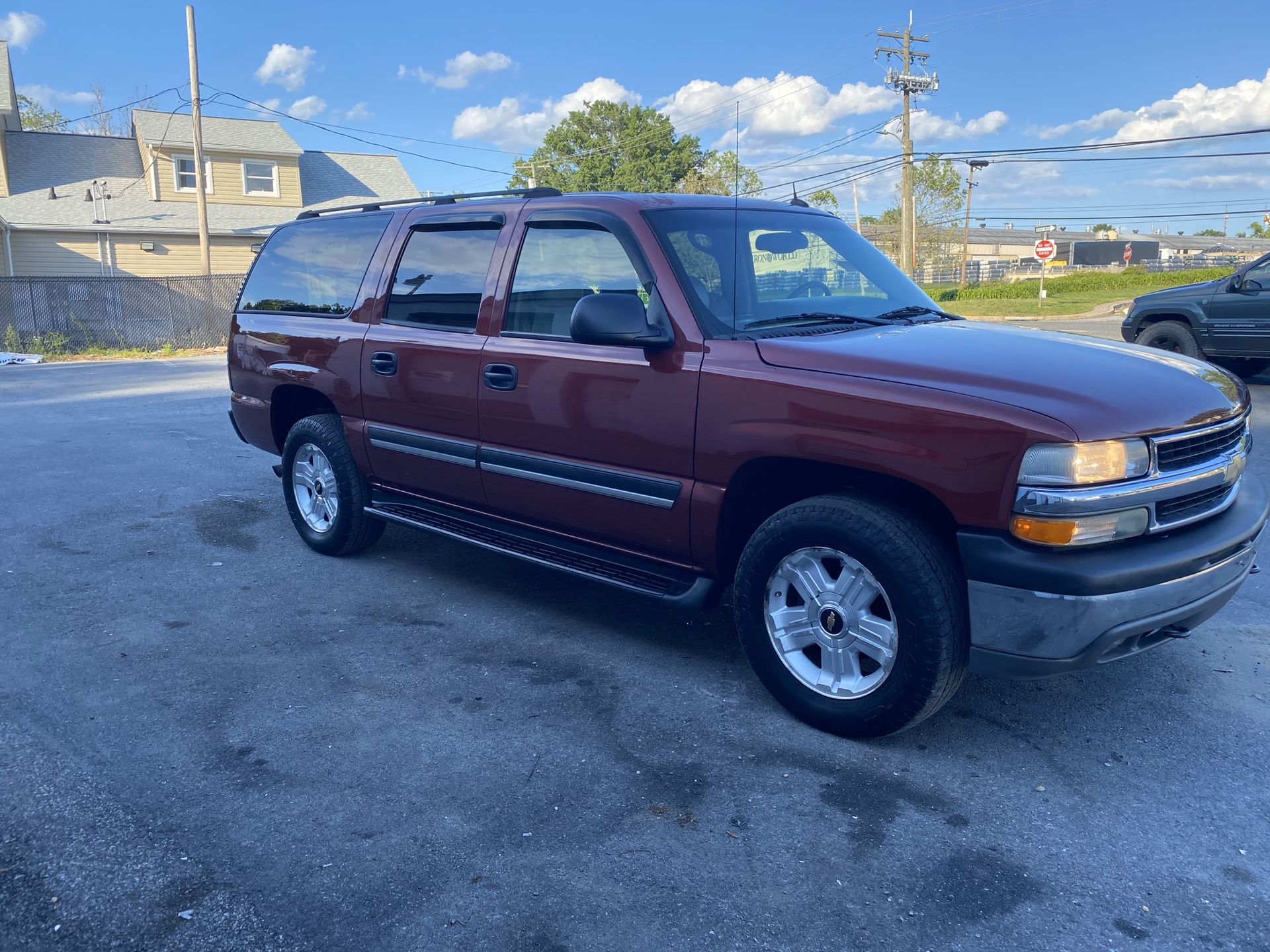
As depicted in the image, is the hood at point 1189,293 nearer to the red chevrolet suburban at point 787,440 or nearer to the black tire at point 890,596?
the red chevrolet suburban at point 787,440

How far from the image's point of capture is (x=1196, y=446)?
3.42 meters

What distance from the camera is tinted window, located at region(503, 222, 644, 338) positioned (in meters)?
4.26

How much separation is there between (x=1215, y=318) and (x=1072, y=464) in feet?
34.2

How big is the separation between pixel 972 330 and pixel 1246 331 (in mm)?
9418

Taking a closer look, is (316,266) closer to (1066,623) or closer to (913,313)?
(913,313)

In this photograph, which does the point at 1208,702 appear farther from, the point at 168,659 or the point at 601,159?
the point at 601,159

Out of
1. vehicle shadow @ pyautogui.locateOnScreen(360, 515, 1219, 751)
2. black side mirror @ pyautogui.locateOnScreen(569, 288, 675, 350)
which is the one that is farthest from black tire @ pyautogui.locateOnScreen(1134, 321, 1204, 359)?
black side mirror @ pyautogui.locateOnScreen(569, 288, 675, 350)

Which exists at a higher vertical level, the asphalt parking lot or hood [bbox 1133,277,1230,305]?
hood [bbox 1133,277,1230,305]

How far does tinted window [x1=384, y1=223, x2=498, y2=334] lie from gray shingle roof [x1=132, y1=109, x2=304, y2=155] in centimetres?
2706

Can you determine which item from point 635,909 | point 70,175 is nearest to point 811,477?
point 635,909

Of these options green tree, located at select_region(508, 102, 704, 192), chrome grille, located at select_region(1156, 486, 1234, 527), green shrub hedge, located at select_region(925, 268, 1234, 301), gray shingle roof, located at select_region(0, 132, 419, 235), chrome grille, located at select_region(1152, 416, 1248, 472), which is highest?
green tree, located at select_region(508, 102, 704, 192)

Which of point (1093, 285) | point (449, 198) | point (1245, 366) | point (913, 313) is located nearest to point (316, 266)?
point (449, 198)

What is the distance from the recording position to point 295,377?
5.77 m

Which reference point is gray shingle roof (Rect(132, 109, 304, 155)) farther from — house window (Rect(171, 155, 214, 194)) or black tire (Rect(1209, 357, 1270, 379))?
black tire (Rect(1209, 357, 1270, 379))
